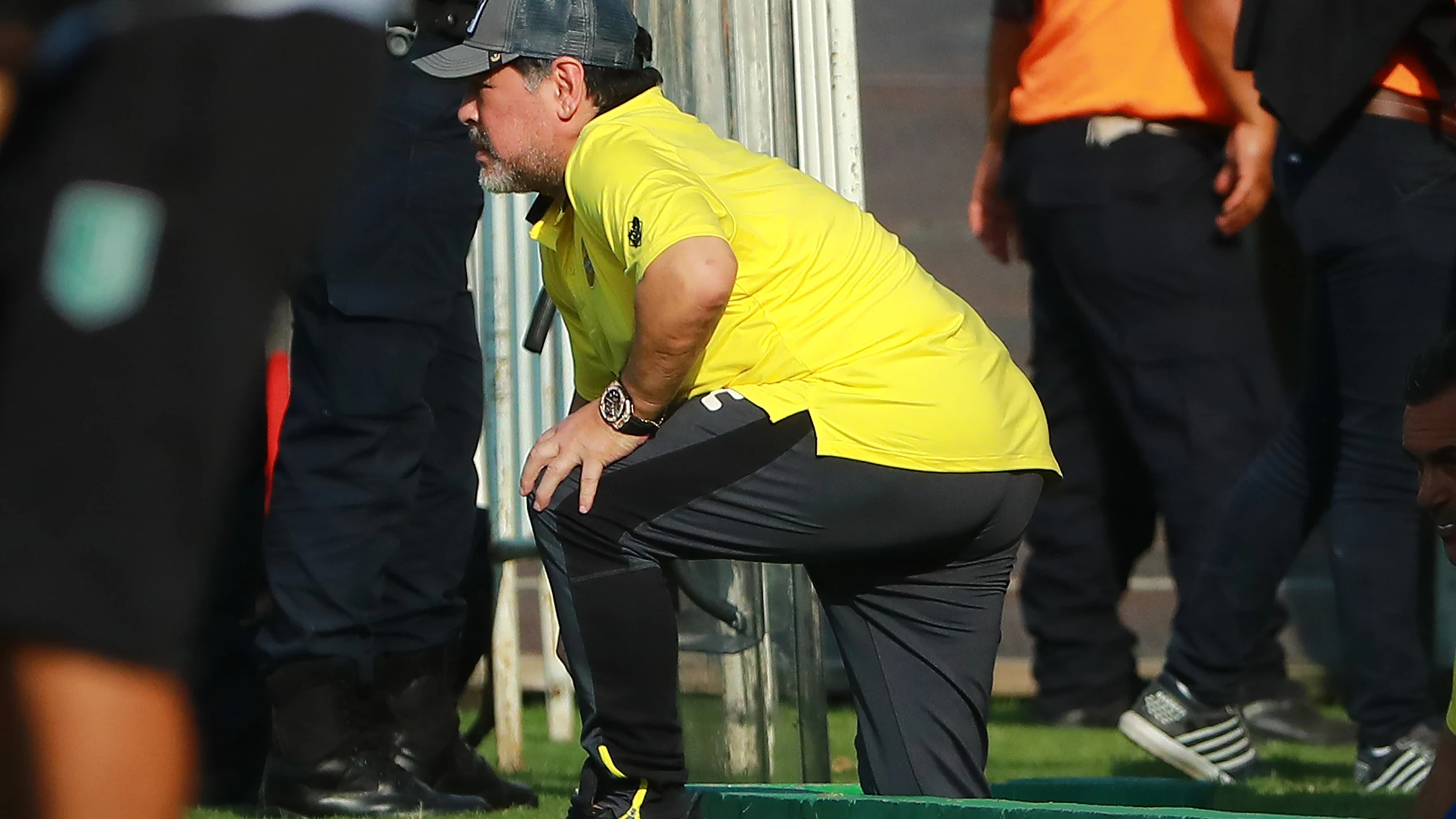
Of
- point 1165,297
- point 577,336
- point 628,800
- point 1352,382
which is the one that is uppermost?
point 577,336

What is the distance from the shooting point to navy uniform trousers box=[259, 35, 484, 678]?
151 inches

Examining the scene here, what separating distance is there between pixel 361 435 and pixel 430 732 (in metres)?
0.59

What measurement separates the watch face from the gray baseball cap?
57 centimetres

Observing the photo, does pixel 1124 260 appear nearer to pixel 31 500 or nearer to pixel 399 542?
pixel 399 542

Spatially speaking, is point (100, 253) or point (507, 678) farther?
point (507, 678)

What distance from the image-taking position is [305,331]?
3.88 m

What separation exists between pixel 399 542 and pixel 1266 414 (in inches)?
76.4

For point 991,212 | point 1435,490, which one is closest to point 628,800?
point 1435,490

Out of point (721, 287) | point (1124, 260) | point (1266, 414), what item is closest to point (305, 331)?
point (721, 287)

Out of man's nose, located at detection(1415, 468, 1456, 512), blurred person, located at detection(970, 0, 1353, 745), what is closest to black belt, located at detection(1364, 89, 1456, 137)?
blurred person, located at detection(970, 0, 1353, 745)

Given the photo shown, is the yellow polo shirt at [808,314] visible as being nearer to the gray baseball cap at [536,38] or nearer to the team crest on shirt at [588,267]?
the team crest on shirt at [588,267]

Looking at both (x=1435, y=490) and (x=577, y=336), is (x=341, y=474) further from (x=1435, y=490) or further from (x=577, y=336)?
(x=1435, y=490)

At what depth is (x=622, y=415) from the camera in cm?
311

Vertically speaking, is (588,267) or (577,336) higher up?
(588,267)
